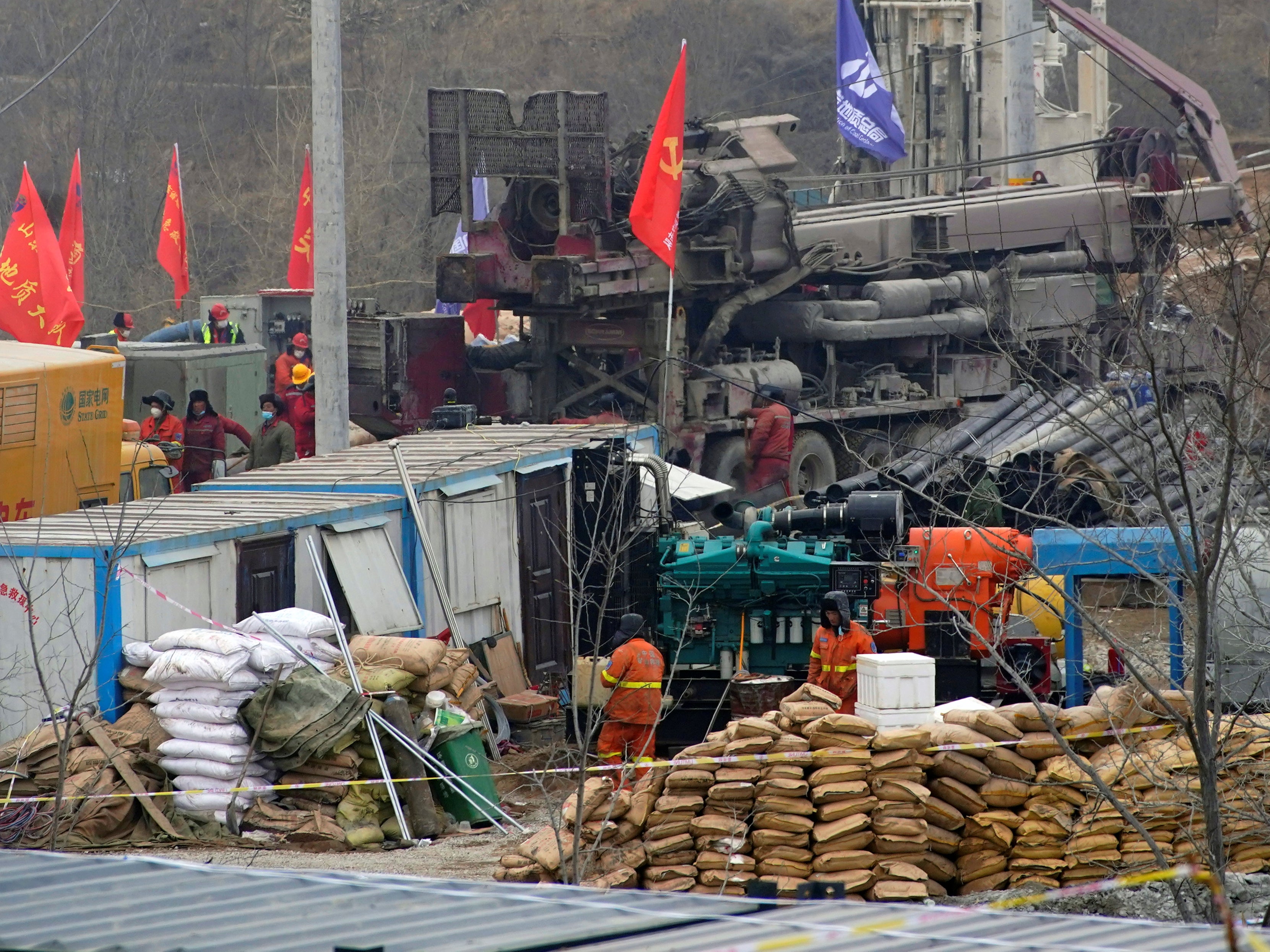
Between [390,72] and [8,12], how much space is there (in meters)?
10.8

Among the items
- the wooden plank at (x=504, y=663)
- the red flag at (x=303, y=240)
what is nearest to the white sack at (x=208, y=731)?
the wooden plank at (x=504, y=663)

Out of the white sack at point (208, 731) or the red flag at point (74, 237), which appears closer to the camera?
the white sack at point (208, 731)

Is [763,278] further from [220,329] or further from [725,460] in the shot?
[220,329]

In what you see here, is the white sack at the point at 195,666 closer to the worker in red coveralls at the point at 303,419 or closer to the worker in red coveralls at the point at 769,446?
the worker in red coveralls at the point at 303,419

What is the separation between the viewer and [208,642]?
1050cm

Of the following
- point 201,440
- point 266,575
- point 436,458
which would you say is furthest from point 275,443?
point 266,575

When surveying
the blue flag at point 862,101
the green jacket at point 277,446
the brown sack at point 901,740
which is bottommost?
the brown sack at point 901,740

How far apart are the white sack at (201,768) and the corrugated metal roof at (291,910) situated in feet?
15.4

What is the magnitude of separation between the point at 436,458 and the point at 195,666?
4.46m

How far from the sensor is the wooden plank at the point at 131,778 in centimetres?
1016

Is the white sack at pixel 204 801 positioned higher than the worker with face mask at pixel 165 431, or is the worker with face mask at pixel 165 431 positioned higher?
the worker with face mask at pixel 165 431

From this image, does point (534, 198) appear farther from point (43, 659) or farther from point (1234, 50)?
point (1234, 50)

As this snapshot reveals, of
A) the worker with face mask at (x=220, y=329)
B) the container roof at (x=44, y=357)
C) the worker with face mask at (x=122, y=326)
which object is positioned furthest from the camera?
the worker with face mask at (x=220, y=329)

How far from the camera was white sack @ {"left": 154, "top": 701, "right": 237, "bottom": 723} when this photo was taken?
1041cm
